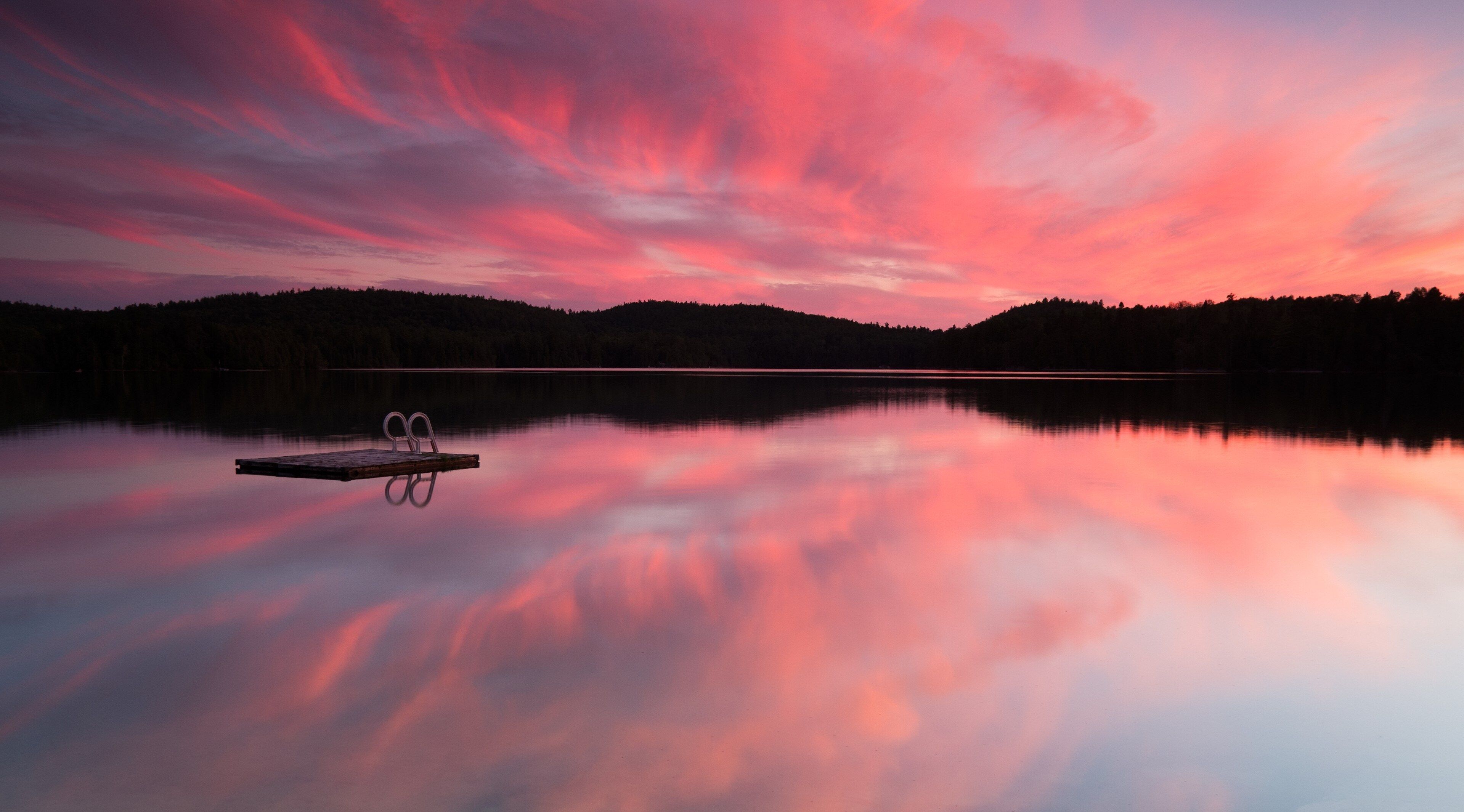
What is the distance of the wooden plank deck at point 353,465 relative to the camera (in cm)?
1617

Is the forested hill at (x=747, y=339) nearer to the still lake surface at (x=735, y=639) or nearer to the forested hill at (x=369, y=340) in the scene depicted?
the forested hill at (x=369, y=340)

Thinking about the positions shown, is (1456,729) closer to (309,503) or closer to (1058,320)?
(309,503)

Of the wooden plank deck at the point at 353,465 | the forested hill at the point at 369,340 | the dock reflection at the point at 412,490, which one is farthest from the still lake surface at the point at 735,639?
the forested hill at the point at 369,340

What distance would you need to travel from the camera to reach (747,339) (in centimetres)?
19250

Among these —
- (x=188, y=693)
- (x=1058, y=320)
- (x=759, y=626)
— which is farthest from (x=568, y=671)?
(x=1058, y=320)

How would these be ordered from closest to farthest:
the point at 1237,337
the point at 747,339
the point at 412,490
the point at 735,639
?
the point at 735,639 → the point at 412,490 → the point at 1237,337 → the point at 747,339

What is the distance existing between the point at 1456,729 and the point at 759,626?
4669 mm

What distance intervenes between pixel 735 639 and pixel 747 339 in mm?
185998

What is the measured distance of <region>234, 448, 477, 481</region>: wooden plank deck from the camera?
16.2 meters

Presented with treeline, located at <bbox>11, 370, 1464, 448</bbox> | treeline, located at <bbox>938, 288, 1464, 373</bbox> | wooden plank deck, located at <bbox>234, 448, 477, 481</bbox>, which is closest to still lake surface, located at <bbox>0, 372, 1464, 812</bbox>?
wooden plank deck, located at <bbox>234, 448, 477, 481</bbox>

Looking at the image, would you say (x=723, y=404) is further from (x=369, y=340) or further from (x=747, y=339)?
(x=747, y=339)

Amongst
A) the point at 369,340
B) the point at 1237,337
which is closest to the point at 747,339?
the point at 369,340

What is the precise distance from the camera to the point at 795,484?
15.7 m

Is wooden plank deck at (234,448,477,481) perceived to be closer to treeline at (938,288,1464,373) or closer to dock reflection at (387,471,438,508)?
dock reflection at (387,471,438,508)
